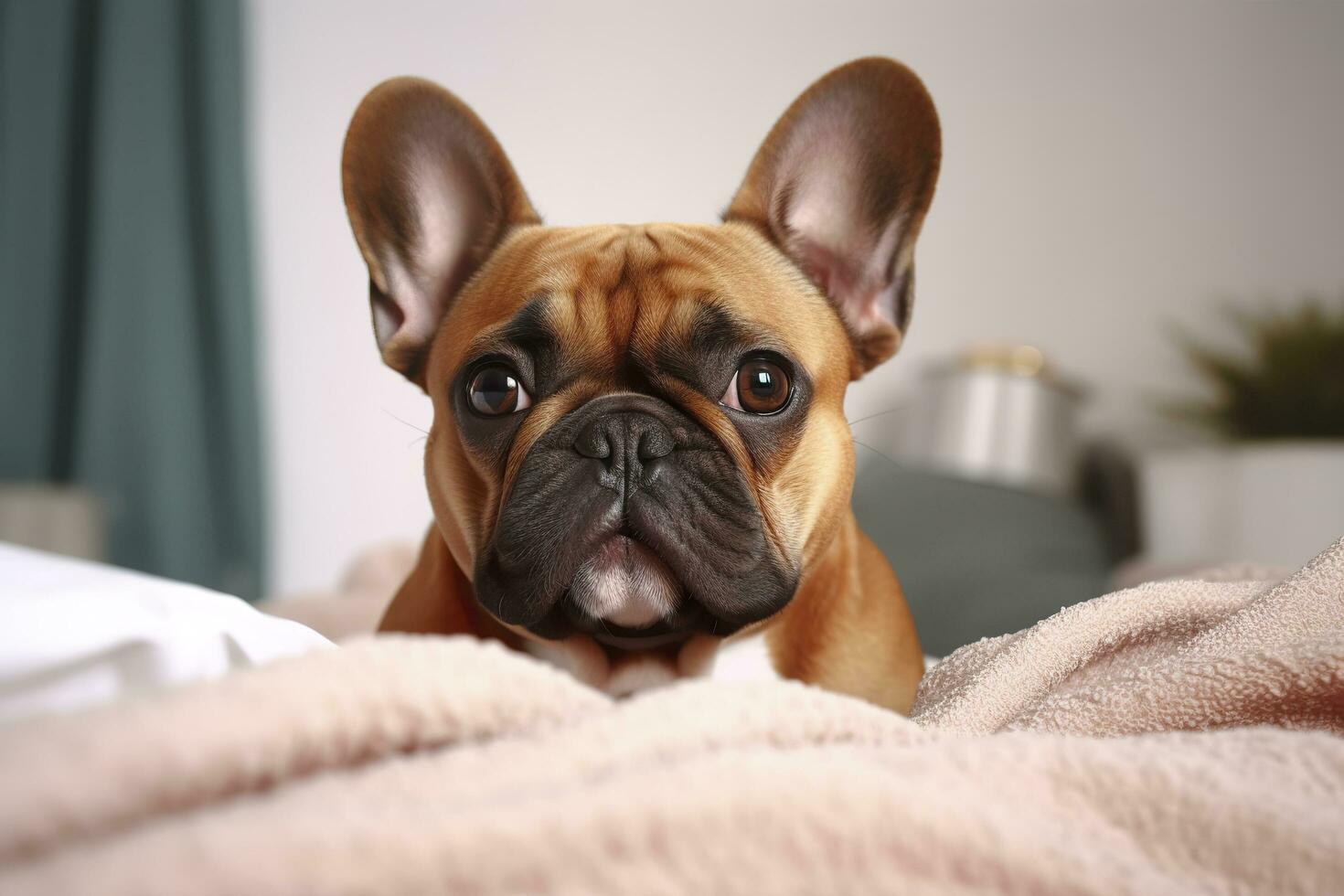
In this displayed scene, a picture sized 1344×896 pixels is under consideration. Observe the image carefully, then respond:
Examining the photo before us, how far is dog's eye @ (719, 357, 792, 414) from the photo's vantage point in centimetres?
79

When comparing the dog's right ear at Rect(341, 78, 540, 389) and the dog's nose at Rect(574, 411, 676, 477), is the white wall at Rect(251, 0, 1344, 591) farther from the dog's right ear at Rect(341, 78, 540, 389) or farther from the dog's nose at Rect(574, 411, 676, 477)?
the dog's nose at Rect(574, 411, 676, 477)

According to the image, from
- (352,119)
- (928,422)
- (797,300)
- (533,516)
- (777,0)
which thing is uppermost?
(777,0)

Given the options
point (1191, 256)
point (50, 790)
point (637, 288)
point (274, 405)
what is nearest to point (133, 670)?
point (50, 790)

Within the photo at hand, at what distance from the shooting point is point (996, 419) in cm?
235

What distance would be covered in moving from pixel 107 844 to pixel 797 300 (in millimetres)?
709

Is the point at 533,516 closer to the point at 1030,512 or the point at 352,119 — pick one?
the point at 352,119

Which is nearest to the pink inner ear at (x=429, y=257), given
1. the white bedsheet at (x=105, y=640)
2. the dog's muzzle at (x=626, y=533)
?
the dog's muzzle at (x=626, y=533)

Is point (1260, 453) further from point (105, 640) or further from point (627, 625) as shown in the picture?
point (105, 640)

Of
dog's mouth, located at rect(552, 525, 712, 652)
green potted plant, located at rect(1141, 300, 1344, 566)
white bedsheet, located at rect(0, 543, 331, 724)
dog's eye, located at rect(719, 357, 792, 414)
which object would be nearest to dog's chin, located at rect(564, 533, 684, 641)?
dog's mouth, located at rect(552, 525, 712, 652)

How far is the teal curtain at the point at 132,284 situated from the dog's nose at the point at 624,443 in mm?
1335

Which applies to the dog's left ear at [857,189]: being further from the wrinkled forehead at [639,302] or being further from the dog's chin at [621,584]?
the dog's chin at [621,584]

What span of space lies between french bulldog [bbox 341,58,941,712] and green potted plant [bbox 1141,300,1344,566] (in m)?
1.06

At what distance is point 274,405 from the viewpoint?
5.70 feet

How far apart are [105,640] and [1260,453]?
6.38 ft
